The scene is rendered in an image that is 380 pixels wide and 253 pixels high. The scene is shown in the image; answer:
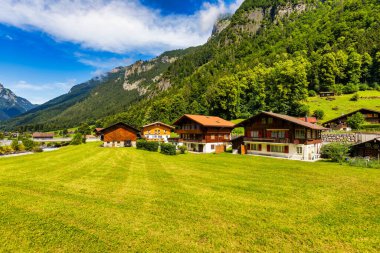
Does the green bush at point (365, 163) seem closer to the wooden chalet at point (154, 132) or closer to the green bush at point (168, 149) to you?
the green bush at point (168, 149)

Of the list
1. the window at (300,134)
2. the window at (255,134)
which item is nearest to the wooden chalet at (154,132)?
the window at (255,134)

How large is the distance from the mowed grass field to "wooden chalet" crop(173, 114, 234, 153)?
3082cm

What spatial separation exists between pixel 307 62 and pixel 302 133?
87548 mm

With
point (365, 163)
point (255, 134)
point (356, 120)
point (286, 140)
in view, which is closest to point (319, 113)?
point (356, 120)

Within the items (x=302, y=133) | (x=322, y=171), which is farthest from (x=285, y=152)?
(x=322, y=171)

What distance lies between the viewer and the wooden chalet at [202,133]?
184 ft

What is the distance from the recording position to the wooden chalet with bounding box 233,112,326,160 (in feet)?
138

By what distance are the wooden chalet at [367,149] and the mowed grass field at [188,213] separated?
13385mm

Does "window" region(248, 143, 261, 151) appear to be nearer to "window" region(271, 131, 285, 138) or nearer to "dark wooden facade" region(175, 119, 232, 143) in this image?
"window" region(271, 131, 285, 138)

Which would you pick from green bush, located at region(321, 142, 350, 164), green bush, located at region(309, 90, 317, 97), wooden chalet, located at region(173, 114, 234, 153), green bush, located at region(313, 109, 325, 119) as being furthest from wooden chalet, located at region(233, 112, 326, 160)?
green bush, located at region(309, 90, 317, 97)

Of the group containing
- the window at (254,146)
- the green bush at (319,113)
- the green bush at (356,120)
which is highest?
the green bush at (319,113)

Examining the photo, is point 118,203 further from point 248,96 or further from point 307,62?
point 307,62

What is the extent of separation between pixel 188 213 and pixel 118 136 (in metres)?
55.6

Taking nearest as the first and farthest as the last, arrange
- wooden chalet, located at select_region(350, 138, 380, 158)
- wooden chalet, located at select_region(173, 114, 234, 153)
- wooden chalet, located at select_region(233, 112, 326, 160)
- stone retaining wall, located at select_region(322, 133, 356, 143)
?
wooden chalet, located at select_region(350, 138, 380, 158) → wooden chalet, located at select_region(233, 112, 326, 160) → stone retaining wall, located at select_region(322, 133, 356, 143) → wooden chalet, located at select_region(173, 114, 234, 153)
